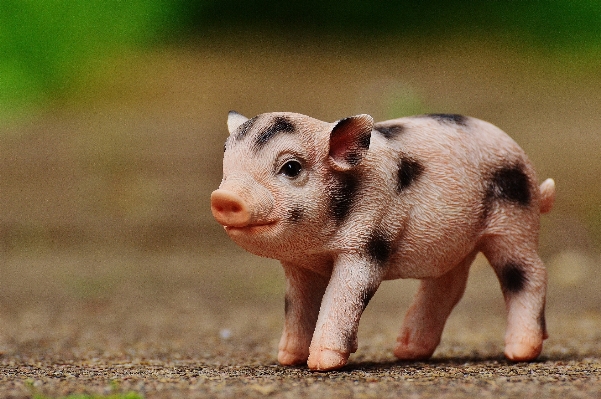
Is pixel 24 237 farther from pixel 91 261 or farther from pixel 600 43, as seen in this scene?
pixel 600 43

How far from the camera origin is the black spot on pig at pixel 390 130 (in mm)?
4109

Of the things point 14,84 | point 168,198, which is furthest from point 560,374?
point 14,84

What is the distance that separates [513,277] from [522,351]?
1.22ft

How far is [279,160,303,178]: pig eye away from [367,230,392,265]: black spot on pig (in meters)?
0.44

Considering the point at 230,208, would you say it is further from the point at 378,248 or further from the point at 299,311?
the point at 299,311

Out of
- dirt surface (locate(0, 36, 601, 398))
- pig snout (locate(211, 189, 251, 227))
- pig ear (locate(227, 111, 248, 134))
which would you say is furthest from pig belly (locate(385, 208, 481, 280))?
dirt surface (locate(0, 36, 601, 398))

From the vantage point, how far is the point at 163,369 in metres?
4.05

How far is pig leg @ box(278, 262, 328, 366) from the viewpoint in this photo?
4.16 m

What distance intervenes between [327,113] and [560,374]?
19.0 ft

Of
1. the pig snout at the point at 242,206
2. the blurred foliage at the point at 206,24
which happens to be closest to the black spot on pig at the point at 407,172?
the pig snout at the point at 242,206

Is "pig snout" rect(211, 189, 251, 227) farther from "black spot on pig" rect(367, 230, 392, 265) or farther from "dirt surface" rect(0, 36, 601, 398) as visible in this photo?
"dirt surface" rect(0, 36, 601, 398)

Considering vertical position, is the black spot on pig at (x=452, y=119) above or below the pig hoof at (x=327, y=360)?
above

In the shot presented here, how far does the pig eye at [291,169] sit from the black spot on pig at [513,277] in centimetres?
131

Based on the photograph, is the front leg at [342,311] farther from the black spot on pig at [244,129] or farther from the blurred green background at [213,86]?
the blurred green background at [213,86]
